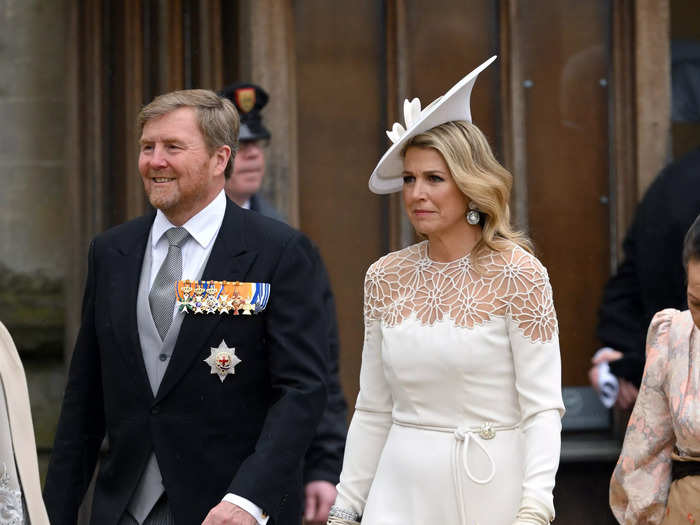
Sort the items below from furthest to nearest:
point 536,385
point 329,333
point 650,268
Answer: point 650,268
point 329,333
point 536,385

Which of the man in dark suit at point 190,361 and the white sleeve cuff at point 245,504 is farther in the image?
the man in dark suit at point 190,361

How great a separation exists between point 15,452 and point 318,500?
1.60m

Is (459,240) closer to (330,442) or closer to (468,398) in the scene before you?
(468,398)

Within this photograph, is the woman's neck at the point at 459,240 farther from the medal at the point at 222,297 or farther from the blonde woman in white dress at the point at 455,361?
the medal at the point at 222,297

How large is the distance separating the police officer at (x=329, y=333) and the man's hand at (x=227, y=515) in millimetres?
949

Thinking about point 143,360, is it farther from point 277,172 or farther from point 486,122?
point 486,122

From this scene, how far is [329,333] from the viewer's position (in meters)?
5.38

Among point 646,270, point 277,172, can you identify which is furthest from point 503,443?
point 277,172

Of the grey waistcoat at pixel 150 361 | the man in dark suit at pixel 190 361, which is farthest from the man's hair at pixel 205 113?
the grey waistcoat at pixel 150 361

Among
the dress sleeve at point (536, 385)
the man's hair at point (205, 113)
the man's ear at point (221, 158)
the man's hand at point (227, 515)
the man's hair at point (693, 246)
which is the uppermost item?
the man's hair at point (205, 113)

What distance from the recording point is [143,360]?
13.9 feet

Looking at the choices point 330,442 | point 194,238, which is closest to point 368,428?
point 194,238

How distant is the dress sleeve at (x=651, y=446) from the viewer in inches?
166

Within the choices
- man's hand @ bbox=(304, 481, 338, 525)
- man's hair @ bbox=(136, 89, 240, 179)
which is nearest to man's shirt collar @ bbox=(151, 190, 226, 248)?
man's hair @ bbox=(136, 89, 240, 179)
